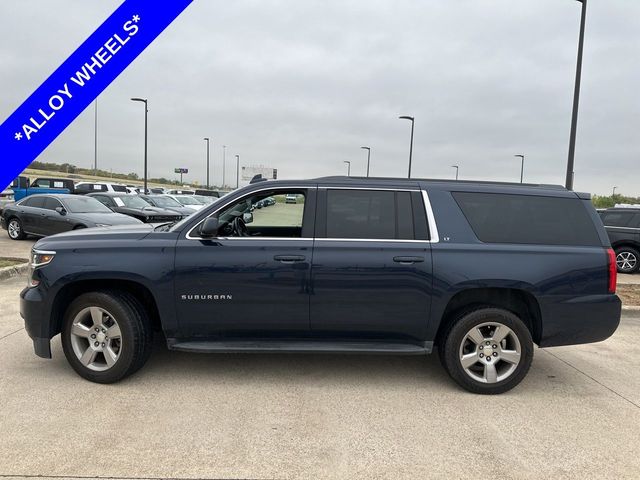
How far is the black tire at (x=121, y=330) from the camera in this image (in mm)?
3953

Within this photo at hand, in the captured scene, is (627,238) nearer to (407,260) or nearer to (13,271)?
(407,260)

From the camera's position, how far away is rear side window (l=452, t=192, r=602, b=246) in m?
4.07

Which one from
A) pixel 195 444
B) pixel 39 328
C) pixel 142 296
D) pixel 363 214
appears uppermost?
pixel 363 214

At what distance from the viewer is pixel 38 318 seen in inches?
157

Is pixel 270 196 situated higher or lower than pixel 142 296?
higher

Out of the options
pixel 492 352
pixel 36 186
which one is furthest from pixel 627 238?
→ pixel 36 186

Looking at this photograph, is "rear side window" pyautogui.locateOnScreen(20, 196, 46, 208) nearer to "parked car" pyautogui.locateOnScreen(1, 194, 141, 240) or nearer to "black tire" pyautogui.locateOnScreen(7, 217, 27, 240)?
"parked car" pyautogui.locateOnScreen(1, 194, 141, 240)

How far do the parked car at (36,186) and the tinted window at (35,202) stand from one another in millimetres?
8140

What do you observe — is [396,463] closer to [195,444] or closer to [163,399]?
[195,444]

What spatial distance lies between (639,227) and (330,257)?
34.3 ft

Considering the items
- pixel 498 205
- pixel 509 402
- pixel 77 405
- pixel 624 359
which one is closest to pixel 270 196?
pixel 498 205

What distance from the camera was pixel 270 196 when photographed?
14.0 feet

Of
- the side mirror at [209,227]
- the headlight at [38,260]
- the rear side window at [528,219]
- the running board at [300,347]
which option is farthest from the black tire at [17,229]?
the rear side window at [528,219]

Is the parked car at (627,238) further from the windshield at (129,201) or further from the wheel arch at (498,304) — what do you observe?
A: the windshield at (129,201)
